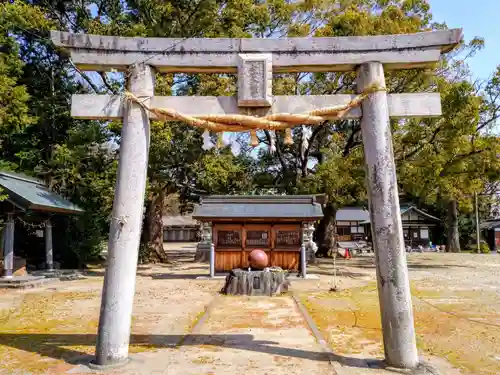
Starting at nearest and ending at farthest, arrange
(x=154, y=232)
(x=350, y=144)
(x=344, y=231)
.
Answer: (x=350, y=144), (x=154, y=232), (x=344, y=231)

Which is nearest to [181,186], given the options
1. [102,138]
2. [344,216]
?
[102,138]

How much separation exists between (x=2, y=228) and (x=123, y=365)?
14938mm

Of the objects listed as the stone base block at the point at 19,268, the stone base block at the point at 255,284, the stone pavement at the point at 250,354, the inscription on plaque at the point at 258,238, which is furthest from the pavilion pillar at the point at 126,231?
the stone base block at the point at 19,268

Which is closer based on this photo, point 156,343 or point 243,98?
point 243,98

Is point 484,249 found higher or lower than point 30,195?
lower

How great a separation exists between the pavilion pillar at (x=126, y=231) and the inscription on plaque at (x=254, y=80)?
1476mm

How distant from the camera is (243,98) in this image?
6.55 m

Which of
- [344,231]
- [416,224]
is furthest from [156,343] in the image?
[344,231]

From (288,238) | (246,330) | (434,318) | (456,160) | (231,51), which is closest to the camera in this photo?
(231,51)

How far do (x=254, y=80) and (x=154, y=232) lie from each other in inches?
885

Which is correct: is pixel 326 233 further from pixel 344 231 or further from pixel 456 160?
pixel 344 231

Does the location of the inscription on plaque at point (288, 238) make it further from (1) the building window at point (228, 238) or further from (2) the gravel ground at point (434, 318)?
(2) the gravel ground at point (434, 318)

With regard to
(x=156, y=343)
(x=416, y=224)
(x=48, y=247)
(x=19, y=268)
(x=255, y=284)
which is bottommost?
(x=156, y=343)

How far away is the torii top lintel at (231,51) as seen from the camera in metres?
6.59
